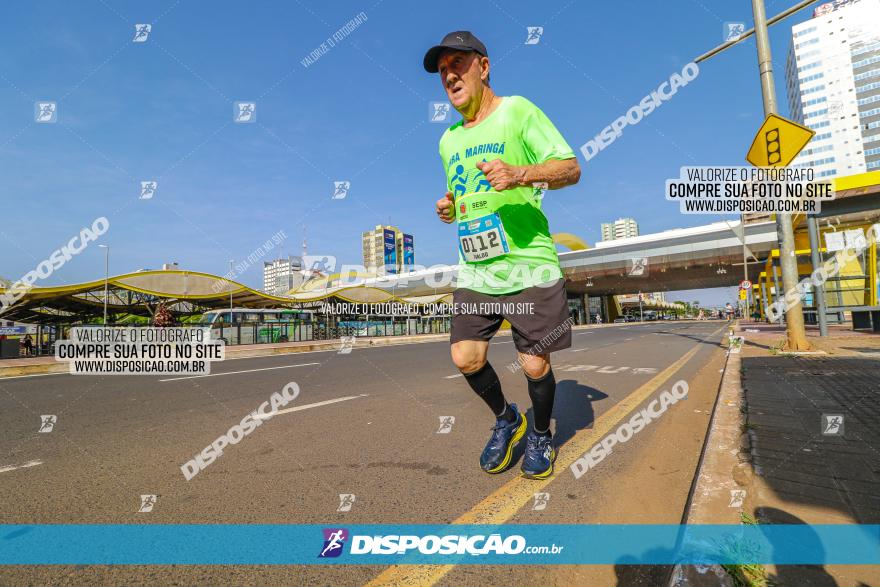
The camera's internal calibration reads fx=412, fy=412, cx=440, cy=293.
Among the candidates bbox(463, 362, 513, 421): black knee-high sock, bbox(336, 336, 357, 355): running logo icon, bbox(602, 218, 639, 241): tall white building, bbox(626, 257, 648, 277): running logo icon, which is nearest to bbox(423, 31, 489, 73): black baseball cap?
bbox(463, 362, 513, 421): black knee-high sock

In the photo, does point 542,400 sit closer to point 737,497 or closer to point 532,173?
point 737,497

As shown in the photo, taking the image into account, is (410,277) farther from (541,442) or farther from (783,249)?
(541,442)

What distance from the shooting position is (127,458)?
108 inches

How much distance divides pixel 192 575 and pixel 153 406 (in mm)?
3946

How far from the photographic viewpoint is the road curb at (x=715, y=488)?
1.22 metres

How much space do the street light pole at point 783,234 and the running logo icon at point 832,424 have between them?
18.7 ft

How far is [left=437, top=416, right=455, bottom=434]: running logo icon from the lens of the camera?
11.0 ft

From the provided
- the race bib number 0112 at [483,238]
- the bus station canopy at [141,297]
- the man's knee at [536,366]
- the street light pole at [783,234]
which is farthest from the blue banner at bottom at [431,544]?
the bus station canopy at [141,297]

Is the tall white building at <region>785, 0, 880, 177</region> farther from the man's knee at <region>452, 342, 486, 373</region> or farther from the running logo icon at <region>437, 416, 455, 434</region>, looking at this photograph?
the man's knee at <region>452, 342, 486, 373</region>

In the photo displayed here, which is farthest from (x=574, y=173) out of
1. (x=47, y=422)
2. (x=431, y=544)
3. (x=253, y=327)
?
(x=253, y=327)

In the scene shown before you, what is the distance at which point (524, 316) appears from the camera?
2.33 m

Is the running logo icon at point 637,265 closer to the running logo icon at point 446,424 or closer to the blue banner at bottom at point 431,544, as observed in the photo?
the running logo icon at point 446,424

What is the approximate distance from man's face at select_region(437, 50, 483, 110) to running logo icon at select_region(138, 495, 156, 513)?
2689mm

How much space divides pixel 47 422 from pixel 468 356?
4147 mm
